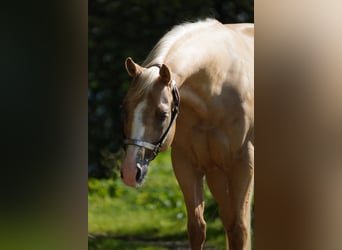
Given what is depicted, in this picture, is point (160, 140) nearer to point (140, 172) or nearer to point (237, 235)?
point (140, 172)

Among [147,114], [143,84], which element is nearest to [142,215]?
[147,114]

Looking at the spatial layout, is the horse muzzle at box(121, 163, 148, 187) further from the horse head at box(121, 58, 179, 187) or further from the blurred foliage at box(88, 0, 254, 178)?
the blurred foliage at box(88, 0, 254, 178)

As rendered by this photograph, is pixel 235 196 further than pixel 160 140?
Yes

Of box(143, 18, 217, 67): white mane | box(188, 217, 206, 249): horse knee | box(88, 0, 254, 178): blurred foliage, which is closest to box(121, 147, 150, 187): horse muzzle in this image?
box(88, 0, 254, 178): blurred foliage

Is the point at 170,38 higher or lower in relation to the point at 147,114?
higher

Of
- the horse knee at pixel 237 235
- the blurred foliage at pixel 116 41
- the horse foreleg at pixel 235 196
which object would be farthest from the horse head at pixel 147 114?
the horse knee at pixel 237 235

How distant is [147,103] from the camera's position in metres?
4.43

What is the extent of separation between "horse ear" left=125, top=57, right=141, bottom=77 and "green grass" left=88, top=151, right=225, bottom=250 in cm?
52

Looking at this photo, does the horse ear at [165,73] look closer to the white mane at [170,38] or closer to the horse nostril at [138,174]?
the white mane at [170,38]

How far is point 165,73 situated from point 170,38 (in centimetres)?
29

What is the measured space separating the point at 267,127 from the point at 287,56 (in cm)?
46

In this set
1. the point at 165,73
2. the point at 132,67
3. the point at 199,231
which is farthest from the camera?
the point at 199,231

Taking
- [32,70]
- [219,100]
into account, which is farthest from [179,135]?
A: [32,70]

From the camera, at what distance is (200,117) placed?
4590 millimetres
